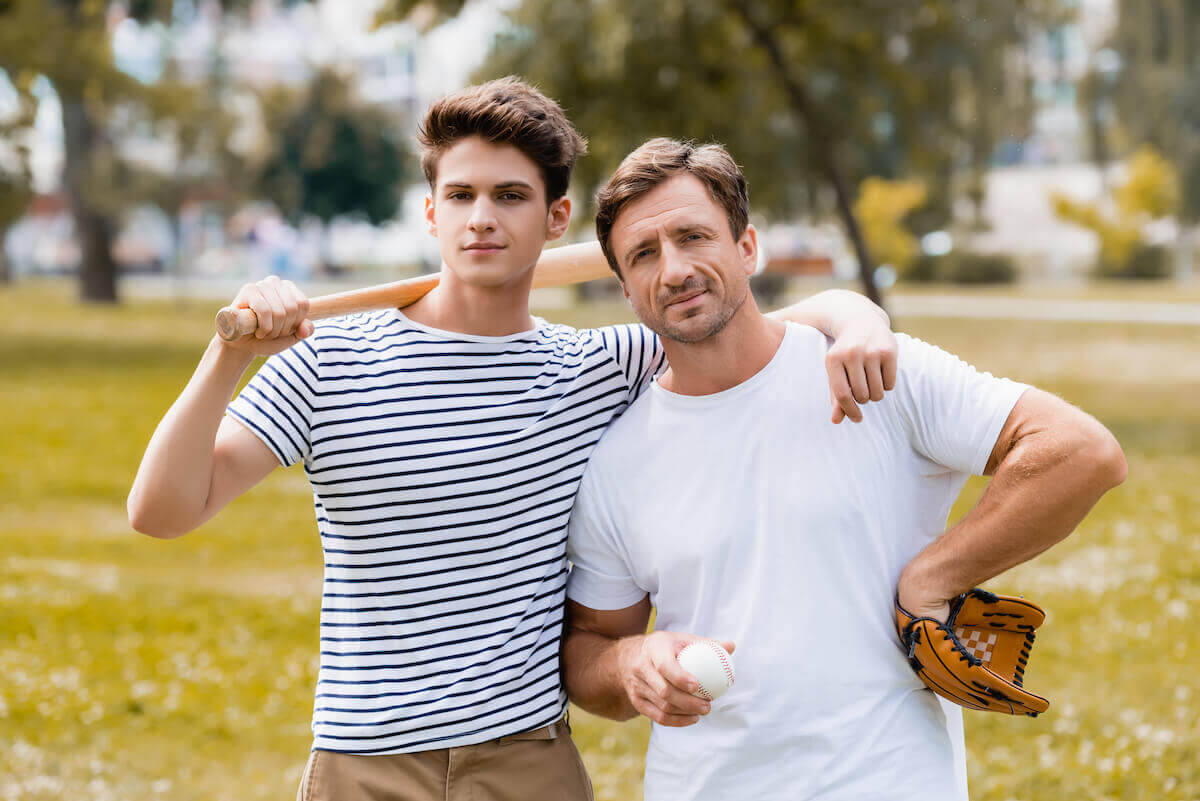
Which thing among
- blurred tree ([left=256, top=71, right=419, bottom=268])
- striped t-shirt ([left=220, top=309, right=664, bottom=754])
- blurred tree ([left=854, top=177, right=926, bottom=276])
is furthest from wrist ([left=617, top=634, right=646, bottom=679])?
blurred tree ([left=854, top=177, right=926, bottom=276])

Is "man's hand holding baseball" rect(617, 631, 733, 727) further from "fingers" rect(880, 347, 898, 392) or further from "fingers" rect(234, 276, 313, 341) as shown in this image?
"fingers" rect(234, 276, 313, 341)

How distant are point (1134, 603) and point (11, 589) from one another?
7432mm

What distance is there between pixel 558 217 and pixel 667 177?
427mm

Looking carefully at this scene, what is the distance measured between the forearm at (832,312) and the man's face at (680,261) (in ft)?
0.77

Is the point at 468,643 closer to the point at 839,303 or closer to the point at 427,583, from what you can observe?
the point at 427,583

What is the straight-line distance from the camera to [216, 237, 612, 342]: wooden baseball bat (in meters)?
2.56

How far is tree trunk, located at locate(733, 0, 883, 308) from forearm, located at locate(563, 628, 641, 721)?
41.2 ft

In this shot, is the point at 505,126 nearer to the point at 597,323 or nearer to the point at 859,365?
the point at 859,365

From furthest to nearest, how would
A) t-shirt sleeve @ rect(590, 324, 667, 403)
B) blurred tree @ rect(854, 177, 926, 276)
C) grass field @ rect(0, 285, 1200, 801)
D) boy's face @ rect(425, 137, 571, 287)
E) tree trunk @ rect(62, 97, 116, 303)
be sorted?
blurred tree @ rect(854, 177, 926, 276), tree trunk @ rect(62, 97, 116, 303), grass field @ rect(0, 285, 1200, 801), t-shirt sleeve @ rect(590, 324, 667, 403), boy's face @ rect(425, 137, 571, 287)

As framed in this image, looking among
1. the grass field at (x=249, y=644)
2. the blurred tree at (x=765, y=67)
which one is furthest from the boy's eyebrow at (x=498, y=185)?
the blurred tree at (x=765, y=67)

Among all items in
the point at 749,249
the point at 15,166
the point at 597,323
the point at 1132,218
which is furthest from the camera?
the point at 1132,218

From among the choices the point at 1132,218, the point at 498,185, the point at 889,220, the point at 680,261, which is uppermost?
the point at 498,185

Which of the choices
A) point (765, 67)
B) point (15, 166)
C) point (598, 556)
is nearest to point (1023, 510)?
point (598, 556)

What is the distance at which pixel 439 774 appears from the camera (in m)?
2.84
